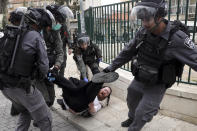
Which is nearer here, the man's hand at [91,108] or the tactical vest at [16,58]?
the tactical vest at [16,58]

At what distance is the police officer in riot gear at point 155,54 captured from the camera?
229cm

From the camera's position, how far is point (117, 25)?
4.54 meters

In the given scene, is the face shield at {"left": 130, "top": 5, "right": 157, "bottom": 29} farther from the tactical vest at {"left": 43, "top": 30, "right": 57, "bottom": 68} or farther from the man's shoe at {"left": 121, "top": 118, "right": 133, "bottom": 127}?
the tactical vest at {"left": 43, "top": 30, "right": 57, "bottom": 68}

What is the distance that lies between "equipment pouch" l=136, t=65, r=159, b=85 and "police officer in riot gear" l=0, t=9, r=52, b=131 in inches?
43.4

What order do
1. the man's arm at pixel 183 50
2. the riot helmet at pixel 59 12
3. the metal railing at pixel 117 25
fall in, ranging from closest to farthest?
the man's arm at pixel 183 50 < the metal railing at pixel 117 25 < the riot helmet at pixel 59 12

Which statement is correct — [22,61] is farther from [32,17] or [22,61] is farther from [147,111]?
[147,111]

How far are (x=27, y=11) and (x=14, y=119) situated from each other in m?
2.17

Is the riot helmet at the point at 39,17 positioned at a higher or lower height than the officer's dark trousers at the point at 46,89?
higher

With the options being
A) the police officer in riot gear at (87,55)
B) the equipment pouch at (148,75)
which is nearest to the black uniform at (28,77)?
the equipment pouch at (148,75)

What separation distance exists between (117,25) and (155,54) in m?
2.21

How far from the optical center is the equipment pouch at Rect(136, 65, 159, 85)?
2.49 m

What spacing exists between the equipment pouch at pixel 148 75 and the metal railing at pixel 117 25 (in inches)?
42.2

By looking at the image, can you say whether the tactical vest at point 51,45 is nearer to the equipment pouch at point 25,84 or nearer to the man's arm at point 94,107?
the man's arm at point 94,107

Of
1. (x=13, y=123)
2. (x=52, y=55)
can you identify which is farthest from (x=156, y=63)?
(x=13, y=123)
